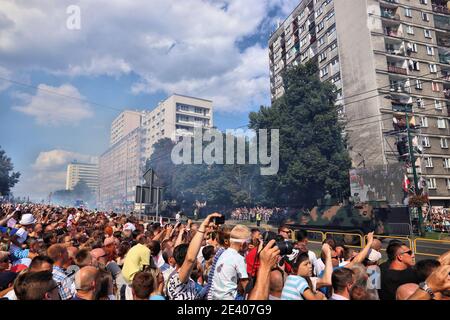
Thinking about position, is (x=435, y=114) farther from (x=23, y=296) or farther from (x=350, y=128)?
(x=23, y=296)

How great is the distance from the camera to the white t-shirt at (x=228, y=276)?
3145 mm

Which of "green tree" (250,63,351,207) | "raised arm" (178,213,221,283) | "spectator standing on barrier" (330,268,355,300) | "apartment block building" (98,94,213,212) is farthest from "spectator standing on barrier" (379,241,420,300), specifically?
"apartment block building" (98,94,213,212)

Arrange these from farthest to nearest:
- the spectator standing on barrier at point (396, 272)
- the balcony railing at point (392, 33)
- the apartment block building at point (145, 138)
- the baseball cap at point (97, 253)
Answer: the apartment block building at point (145, 138), the balcony railing at point (392, 33), the baseball cap at point (97, 253), the spectator standing on barrier at point (396, 272)

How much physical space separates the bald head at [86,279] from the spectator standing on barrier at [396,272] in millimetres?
3415

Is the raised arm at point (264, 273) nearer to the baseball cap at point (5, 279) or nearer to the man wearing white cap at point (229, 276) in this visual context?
the man wearing white cap at point (229, 276)

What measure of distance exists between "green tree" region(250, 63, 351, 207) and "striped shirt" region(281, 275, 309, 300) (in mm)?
25737

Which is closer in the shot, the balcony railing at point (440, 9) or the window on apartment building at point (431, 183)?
the window on apartment building at point (431, 183)

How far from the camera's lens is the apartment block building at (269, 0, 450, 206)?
33750 millimetres

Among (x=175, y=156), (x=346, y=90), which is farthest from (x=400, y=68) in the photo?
(x=175, y=156)

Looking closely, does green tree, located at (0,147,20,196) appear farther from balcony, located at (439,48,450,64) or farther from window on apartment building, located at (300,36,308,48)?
balcony, located at (439,48,450,64)

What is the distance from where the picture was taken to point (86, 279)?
118 inches

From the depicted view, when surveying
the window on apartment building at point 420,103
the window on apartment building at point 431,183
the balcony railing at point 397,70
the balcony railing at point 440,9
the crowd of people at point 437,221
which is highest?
the balcony railing at point 440,9

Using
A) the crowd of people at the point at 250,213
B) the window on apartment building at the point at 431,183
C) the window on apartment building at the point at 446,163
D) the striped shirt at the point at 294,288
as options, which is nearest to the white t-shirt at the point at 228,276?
the striped shirt at the point at 294,288

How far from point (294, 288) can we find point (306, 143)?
2778 cm
